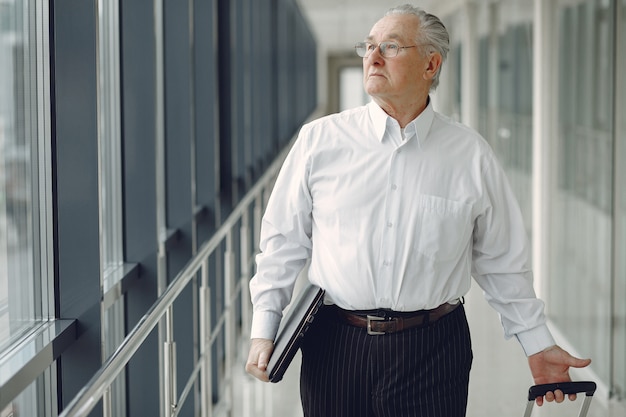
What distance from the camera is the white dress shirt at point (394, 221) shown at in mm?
1566

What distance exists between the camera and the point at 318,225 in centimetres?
162

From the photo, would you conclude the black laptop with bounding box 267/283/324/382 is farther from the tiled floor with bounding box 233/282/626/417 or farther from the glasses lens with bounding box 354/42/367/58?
the tiled floor with bounding box 233/282/626/417

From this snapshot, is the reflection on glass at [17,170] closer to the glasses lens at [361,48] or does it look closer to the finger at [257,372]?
the finger at [257,372]

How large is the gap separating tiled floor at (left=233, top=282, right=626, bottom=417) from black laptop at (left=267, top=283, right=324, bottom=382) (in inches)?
58.4

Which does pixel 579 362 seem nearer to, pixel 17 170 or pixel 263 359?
pixel 263 359

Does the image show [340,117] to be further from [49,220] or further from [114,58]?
[114,58]

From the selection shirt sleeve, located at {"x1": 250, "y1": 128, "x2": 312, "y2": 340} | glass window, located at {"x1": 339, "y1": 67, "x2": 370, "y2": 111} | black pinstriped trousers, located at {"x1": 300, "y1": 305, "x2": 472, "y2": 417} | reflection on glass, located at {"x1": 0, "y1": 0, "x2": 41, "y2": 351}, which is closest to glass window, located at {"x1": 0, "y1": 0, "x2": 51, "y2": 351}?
reflection on glass, located at {"x1": 0, "y1": 0, "x2": 41, "y2": 351}

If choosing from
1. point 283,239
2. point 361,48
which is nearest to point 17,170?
point 283,239

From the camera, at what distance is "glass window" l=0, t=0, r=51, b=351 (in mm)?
1614

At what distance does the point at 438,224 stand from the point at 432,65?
0.90 ft

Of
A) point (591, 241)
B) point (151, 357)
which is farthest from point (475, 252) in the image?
point (591, 241)

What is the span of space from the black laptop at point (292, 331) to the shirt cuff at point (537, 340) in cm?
37

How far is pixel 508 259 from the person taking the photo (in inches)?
64.2

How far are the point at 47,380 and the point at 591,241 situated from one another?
2.14 meters
